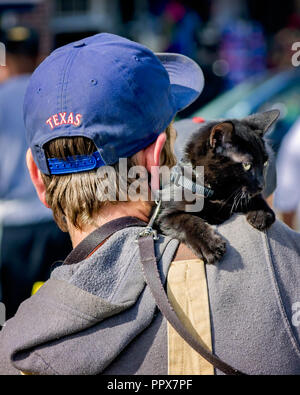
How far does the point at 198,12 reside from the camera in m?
12.8

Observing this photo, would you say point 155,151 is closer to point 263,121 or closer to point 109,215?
point 109,215

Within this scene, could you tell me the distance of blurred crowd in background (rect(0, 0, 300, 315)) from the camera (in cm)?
388

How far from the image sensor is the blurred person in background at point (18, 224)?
3.87m

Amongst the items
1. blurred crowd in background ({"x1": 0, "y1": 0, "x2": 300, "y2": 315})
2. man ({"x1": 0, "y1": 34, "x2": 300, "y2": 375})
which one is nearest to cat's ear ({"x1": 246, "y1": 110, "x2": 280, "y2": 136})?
man ({"x1": 0, "y1": 34, "x2": 300, "y2": 375})

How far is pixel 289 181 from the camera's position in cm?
454

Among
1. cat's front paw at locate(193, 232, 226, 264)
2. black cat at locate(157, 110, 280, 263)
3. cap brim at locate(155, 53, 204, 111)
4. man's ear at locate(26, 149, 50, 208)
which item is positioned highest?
cap brim at locate(155, 53, 204, 111)

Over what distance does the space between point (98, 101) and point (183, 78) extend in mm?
661

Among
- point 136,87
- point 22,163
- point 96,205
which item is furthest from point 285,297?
point 22,163

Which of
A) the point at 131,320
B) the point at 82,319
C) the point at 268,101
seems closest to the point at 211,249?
the point at 131,320

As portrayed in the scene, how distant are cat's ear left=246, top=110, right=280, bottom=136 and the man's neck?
90 cm

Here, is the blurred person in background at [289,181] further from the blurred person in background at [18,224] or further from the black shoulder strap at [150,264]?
the black shoulder strap at [150,264]

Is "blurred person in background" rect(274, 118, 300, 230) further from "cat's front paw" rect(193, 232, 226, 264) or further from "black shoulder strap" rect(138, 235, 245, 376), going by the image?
"black shoulder strap" rect(138, 235, 245, 376)
